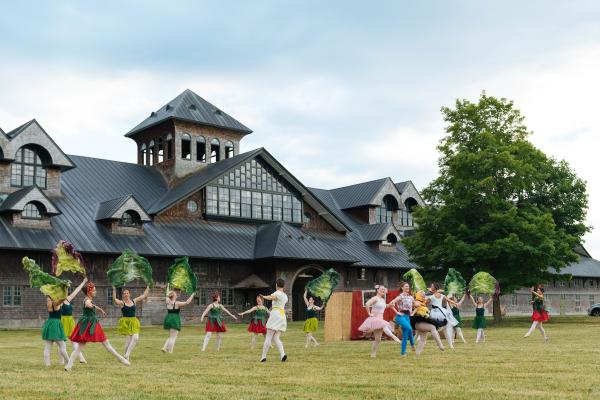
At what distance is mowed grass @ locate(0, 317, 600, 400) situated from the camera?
40.7 ft

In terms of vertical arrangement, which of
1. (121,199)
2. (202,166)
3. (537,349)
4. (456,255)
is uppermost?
(202,166)

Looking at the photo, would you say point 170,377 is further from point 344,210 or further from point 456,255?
point 344,210

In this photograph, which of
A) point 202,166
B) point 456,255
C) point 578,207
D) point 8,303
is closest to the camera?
point 8,303

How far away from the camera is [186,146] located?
57094 mm

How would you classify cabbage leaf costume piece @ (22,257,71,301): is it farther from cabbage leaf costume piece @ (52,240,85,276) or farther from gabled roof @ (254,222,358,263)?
gabled roof @ (254,222,358,263)

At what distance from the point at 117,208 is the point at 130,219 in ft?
5.92

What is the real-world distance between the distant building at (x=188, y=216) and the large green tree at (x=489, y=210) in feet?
27.8

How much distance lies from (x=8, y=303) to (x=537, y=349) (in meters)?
29.1

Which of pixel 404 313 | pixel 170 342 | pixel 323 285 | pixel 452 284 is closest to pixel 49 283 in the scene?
pixel 170 342

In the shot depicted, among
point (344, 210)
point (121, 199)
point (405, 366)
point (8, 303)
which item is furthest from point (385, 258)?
point (405, 366)

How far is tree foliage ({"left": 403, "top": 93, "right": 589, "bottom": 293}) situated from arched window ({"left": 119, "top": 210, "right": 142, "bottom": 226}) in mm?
16317

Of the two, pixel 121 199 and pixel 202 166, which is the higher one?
pixel 202 166

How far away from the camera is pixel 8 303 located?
135 ft

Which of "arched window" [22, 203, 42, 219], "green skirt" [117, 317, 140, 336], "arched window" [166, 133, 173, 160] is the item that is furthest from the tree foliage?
"green skirt" [117, 317, 140, 336]
